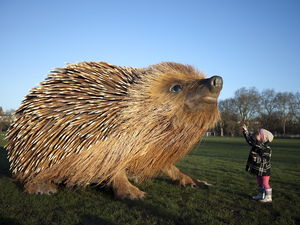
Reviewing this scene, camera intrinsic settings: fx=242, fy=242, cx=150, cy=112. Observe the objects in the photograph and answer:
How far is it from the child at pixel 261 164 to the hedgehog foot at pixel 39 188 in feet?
14.3

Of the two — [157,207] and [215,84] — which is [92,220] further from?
[215,84]

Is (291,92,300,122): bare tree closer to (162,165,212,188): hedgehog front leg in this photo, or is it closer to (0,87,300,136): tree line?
(0,87,300,136): tree line

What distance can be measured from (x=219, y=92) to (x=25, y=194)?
451 cm

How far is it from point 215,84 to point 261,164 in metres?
2.20

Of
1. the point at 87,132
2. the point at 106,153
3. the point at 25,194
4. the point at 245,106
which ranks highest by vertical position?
the point at 245,106

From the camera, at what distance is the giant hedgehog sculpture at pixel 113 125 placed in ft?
14.8

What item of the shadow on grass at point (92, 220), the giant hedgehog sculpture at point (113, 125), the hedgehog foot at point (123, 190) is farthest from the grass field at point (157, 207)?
the giant hedgehog sculpture at point (113, 125)

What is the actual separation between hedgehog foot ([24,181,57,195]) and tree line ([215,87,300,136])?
57.4 m

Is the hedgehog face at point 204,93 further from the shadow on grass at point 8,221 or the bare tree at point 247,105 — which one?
the bare tree at point 247,105

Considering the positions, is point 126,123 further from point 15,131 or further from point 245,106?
point 245,106

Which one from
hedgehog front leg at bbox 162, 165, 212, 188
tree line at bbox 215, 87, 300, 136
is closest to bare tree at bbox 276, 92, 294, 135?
tree line at bbox 215, 87, 300, 136

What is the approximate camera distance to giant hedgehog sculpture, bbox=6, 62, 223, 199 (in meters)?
4.50

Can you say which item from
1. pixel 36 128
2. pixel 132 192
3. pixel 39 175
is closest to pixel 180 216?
pixel 132 192

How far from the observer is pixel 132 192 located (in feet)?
16.0
